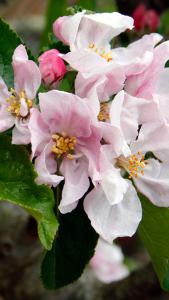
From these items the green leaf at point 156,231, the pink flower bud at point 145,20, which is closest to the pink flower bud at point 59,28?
the green leaf at point 156,231

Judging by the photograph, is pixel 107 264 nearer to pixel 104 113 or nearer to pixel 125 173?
pixel 125 173

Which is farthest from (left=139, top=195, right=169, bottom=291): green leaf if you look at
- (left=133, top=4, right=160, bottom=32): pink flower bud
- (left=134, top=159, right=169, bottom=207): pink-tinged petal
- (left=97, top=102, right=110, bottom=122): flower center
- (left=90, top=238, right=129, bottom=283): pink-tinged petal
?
(left=90, top=238, right=129, bottom=283): pink-tinged petal

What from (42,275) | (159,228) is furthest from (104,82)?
(42,275)

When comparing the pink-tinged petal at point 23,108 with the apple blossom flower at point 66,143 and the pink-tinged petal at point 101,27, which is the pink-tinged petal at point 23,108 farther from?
the pink-tinged petal at point 101,27

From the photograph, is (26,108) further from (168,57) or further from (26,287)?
(26,287)

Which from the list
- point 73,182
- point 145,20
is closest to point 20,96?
point 73,182

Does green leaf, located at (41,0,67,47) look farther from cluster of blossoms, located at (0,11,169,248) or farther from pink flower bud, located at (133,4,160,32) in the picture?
cluster of blossoms, located at (0,11,169,248)
